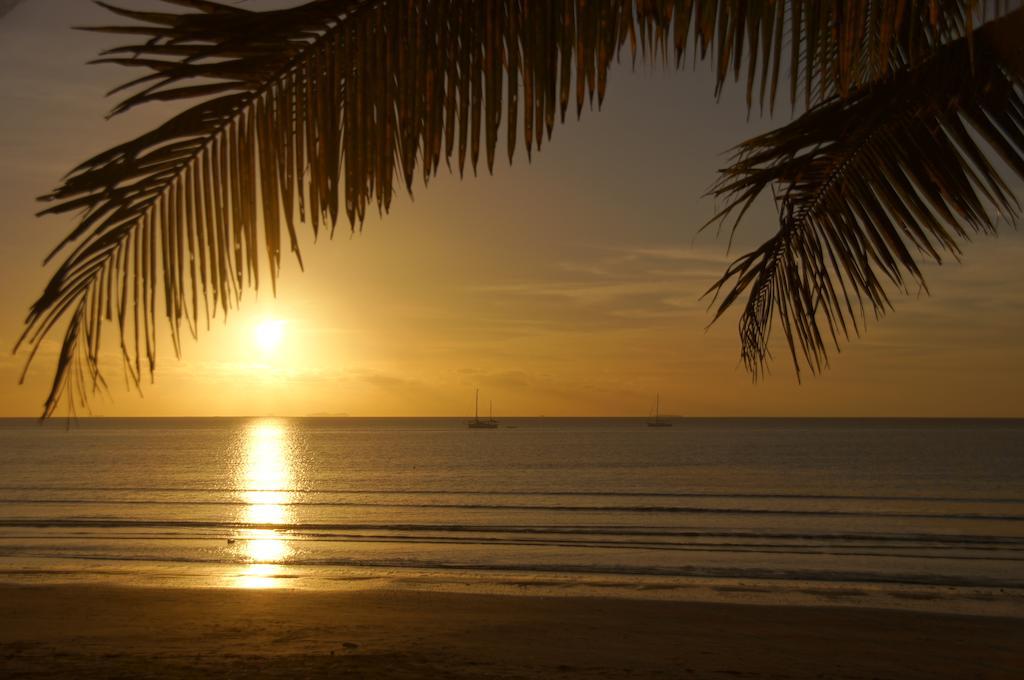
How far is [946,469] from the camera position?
5362 cm

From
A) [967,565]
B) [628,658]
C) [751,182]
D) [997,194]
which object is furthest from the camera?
[967,565]

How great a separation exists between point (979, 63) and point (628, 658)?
8.65 meters

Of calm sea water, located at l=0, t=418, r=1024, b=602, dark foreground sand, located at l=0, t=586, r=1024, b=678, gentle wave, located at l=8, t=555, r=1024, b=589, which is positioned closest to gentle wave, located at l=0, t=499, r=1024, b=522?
calm sea water, located at l=0, t=418, r=1024, b=602

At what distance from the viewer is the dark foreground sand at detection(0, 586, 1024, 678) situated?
8.73 meters

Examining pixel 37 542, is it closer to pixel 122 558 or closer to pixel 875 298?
pixel 122 558

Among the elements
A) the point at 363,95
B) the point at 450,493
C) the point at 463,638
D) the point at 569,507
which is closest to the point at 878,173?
the point at 363,95

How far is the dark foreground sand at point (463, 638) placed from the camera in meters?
8.73

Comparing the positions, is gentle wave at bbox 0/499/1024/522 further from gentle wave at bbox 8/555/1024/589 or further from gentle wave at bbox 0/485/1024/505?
gentle wave at bbox 8/555/1024/589

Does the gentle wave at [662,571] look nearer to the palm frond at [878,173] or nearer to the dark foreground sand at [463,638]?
the dark foreground sand at [463,638]

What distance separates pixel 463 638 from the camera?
33.8ft

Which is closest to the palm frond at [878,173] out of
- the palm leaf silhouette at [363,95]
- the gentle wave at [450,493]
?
the palm leaf silhouette at [363,95]

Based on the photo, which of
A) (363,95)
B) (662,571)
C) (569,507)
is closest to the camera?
(363,95)

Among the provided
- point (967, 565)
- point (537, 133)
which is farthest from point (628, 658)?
point (967, 565)

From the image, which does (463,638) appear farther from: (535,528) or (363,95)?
(535,528)
